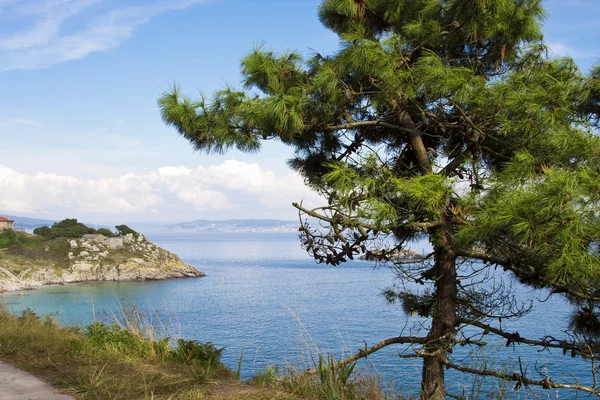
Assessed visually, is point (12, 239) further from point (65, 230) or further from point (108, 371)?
point (108, 371)

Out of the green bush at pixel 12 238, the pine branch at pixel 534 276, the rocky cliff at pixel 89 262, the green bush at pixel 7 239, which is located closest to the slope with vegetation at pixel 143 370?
the pine branch at pixel 534 276

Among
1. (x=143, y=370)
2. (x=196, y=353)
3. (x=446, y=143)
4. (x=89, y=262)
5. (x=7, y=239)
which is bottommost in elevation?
(x=89, y=262)

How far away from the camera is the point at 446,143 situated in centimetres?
548

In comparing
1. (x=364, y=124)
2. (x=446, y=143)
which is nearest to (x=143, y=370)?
(x=364, y=124)

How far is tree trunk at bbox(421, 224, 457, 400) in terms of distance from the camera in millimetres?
4559

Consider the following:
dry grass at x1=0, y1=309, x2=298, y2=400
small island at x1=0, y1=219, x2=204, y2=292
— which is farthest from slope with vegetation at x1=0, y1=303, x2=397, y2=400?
small island at x1=0, y1=219, x2=204, y2=292

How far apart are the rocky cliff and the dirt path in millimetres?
36349

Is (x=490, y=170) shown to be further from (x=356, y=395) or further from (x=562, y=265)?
(x=356, y=395)

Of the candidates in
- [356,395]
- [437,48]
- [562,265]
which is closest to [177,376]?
[356,395]

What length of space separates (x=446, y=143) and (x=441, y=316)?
1.83m

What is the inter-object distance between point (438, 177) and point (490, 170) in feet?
4.60

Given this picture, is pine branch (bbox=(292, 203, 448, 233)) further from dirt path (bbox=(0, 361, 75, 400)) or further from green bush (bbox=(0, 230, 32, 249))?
green bush (bbox=(0, 230, 32, 249))

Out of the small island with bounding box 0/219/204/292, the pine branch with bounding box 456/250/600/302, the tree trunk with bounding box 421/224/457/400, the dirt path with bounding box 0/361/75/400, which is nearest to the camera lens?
the dirt path with bounding box 0/361/75/400

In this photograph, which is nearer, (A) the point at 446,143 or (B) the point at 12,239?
(A) the point at 446,143
